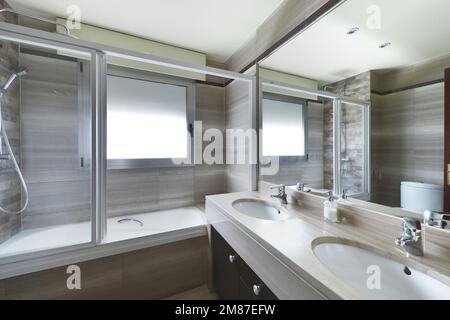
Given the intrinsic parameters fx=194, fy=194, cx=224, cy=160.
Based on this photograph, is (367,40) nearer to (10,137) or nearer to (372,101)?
(372,101)

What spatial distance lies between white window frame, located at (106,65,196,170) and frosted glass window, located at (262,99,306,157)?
0.92 metres

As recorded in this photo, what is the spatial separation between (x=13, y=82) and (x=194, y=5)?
1558 millimetres

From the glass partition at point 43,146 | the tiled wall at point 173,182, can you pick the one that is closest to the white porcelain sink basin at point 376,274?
the glass partition at point 43,146

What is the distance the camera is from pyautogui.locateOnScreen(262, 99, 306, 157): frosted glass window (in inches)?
58.2

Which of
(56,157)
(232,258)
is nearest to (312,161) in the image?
(232,258)

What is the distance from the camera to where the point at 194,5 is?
1.53 metres

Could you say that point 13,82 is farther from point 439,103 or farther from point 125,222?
point 439,103

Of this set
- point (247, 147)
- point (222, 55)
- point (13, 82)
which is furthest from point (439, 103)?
point (13, 82)

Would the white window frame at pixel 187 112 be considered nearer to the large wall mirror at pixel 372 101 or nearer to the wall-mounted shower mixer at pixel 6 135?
the wall-mounted shower mixer at pixel 6 135

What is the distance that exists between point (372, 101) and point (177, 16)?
1623 millimetres

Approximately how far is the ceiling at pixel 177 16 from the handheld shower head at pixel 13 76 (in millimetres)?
496

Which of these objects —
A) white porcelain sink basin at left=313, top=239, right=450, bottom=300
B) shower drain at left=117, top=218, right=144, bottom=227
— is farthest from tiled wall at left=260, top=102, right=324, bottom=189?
shower drain at left=117, top=218, right=144, bottom=227

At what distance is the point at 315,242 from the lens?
80 centimetres
